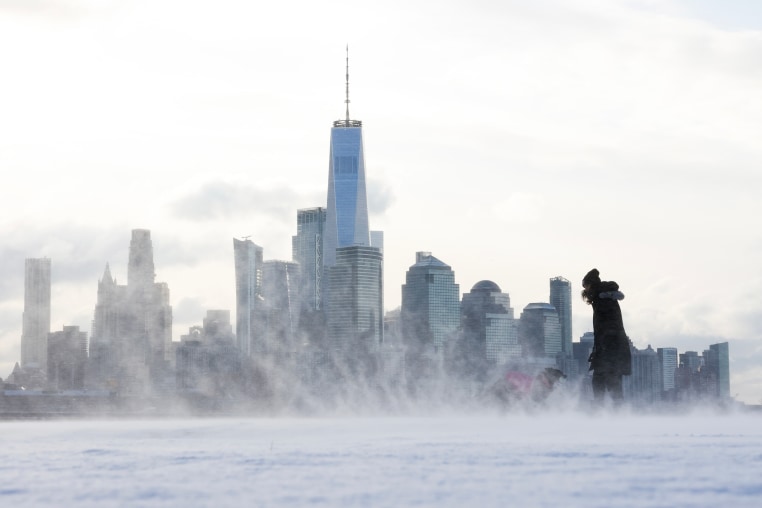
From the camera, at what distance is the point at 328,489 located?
77.9 m

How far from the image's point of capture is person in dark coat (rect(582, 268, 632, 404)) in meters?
154

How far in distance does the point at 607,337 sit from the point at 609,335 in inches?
14.9

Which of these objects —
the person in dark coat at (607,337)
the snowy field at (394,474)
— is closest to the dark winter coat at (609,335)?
the person in dark coat at (607,337)

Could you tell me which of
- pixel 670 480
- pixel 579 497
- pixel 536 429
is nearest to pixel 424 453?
pixel 670 480

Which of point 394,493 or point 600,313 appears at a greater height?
point 600,313

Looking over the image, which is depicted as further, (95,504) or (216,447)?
(216,447)

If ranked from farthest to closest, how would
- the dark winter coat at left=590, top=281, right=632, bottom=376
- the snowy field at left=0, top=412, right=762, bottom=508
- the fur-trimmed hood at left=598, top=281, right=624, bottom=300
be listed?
the fur-trimmed hood at left=598, top=281, right=624, bottom=300
the dark winter coat at left=590, top=281, right=632, bottom=376
the snowy field at left=0, top=412, right=762, bottom=508

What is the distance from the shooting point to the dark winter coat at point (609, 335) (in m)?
154

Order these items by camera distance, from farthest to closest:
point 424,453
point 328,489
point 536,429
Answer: point 536,429 → point 424,453 → point 328,489

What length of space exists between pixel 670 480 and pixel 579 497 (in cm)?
1382

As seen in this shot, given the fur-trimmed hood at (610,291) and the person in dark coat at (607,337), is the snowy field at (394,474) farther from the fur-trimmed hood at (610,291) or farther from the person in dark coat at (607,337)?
the fur-trimmed hood at (610,291)

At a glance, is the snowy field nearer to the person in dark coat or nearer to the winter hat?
the person in dark coat

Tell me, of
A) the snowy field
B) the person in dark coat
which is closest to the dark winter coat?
the person in dark coat

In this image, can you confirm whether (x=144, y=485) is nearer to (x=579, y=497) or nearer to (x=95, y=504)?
(x=95, y=504)
